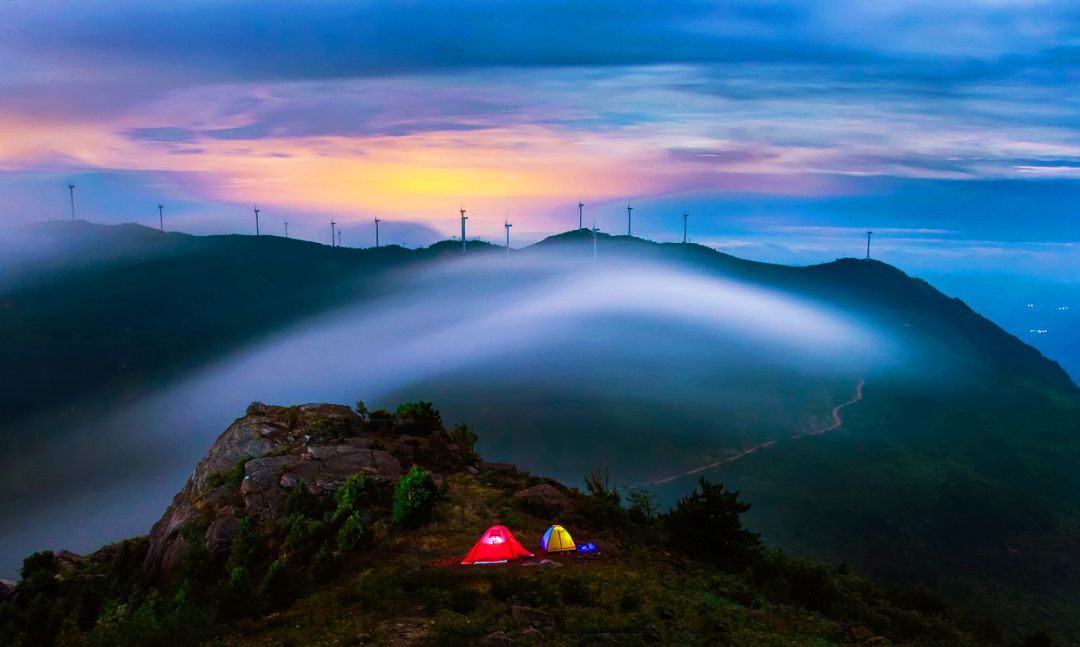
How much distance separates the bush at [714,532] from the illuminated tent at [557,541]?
9227 mm

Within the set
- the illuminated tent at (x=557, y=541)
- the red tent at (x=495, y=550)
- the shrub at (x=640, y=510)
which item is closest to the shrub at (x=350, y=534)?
the red tent at (x=495, y=550)

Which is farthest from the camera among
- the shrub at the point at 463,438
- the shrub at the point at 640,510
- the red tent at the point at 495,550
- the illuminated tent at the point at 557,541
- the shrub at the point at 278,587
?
the shrub at the point at 463,438

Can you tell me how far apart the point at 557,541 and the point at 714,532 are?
38.9 feet

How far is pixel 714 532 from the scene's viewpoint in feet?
150

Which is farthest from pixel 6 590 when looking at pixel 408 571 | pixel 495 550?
pixel 495 550

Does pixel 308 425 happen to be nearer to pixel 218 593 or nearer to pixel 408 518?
pixel 408 518

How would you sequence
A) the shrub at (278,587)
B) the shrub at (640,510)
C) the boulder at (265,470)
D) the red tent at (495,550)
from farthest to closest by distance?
the shrub at (640,510), the boulder at (265,470), the red tent at (495,550), the shrub at (278,587)

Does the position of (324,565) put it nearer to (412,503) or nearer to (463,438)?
(412,503)

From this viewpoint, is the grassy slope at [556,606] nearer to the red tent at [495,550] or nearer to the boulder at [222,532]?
the red tent at [495,550]

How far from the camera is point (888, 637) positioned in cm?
3412

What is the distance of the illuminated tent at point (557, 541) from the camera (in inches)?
1527

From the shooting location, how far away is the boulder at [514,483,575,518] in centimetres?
4634

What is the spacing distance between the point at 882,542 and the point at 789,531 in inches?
820

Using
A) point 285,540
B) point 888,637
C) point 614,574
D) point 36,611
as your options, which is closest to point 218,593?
point 285,540
